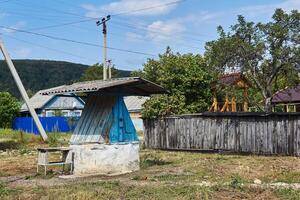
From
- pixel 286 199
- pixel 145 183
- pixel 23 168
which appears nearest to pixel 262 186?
pixel 286 199

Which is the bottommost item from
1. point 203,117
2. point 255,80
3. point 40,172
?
point 40,172

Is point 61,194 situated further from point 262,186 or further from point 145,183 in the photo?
point 262,186

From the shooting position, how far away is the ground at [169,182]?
10.2 m

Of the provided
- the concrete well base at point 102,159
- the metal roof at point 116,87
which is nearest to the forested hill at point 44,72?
the metal roof at point 116,87

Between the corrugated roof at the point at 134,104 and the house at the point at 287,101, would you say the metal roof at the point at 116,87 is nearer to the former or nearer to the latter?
the house at the point at 287,101

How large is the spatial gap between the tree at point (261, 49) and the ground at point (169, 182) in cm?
663

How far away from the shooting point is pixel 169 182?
1227 cm

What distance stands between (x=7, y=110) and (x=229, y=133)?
35.8m

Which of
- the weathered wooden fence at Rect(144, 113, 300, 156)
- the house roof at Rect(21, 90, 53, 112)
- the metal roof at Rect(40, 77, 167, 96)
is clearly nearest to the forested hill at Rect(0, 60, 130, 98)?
the house roof at Rect(21, 90, 53, 112)

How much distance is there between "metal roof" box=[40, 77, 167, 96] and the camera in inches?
585

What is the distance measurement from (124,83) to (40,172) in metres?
3.79

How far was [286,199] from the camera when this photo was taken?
966cm

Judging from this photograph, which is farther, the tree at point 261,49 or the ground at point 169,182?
the tree at point 261,49

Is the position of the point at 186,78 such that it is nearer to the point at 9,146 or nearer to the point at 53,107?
the point at 9,146
